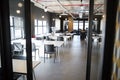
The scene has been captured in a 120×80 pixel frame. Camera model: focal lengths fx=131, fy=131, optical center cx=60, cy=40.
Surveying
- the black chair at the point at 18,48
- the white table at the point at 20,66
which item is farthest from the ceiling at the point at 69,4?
the white table at the point at 20,66

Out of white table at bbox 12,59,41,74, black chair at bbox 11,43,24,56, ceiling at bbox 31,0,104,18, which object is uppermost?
ceiling at bbox 31,0,104,18

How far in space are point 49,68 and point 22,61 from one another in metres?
1.68

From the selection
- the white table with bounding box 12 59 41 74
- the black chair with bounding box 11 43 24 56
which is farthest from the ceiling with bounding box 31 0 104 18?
the white table with bounding box 12 59 41 74

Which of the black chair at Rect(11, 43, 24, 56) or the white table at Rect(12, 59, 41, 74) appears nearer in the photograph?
the white table at Rect(12, 59, 41, 74)

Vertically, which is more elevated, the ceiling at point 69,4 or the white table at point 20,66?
the ceiling at point 69,4

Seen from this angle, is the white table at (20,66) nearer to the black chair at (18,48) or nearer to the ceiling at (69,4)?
the black chair at (18,48)

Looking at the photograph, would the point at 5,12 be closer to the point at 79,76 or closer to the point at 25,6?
the point at 25,6

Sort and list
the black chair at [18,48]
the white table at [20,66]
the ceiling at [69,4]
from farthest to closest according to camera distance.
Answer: the ceiling at [69,4] → the black chair at [18,48] → the white table at [20,66]

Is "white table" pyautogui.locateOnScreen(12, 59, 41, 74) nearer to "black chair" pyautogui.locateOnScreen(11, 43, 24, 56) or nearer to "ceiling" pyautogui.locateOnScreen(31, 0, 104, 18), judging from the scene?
"black chair" pyautogui.locateOnScreen(11, 43, 24, 56)

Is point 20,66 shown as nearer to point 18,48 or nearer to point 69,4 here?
point 18,48


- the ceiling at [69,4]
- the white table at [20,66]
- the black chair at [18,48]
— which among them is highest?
the ceiling at [69,4]

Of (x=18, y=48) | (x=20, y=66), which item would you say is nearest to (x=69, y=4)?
(x=18, y=48)

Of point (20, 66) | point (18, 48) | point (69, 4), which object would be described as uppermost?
point (69, 4)

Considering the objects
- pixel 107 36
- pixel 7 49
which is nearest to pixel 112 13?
pixel 107 36
